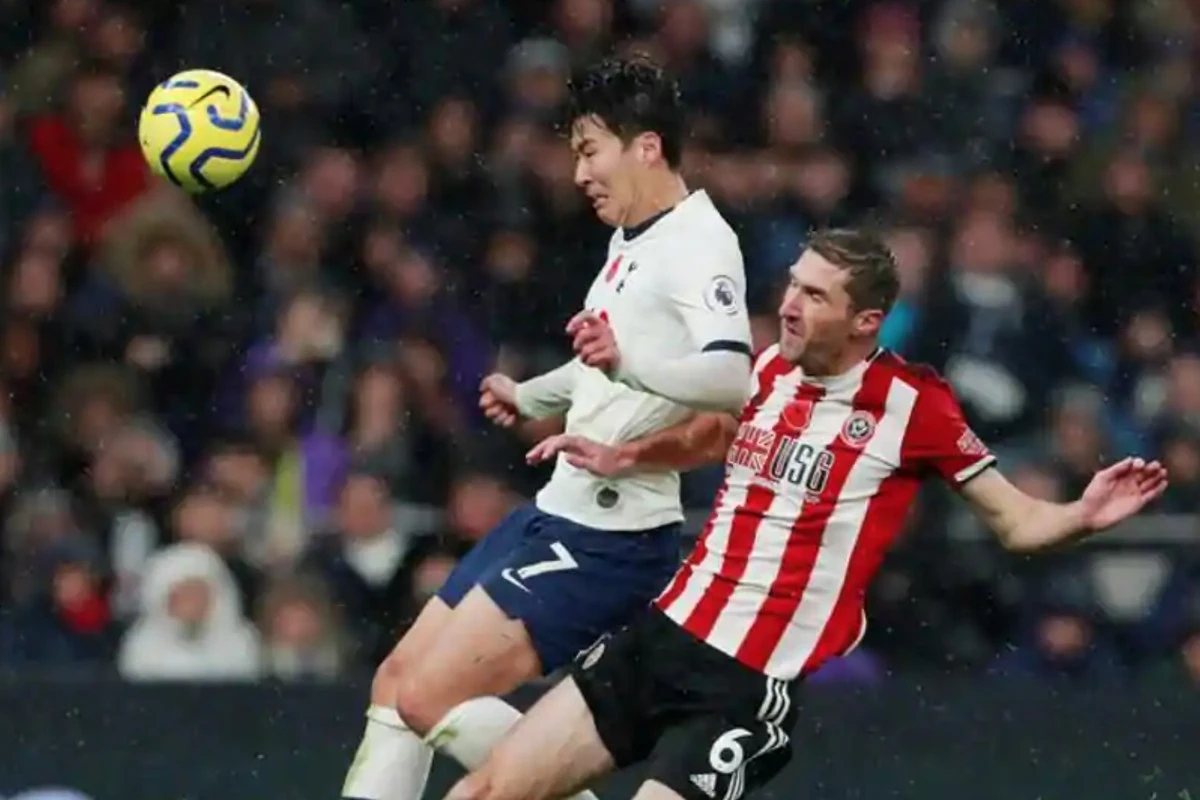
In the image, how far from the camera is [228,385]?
9180 mm

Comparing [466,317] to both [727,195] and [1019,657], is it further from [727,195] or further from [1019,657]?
[1019,657]

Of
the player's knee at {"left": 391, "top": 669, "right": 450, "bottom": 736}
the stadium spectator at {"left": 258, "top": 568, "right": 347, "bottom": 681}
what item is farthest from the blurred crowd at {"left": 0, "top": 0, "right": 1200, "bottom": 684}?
the player's knee at {"left": 391, "top": 669, "right": 450, "bottom": 736}

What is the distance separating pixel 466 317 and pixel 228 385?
797 millimetres

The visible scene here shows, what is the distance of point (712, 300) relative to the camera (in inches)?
240

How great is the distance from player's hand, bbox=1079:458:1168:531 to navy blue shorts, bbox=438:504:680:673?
1088 millimetres

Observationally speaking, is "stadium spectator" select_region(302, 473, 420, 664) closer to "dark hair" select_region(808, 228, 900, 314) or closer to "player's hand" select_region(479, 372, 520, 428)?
"player's hand" select_region(479, 372, 520, 428)

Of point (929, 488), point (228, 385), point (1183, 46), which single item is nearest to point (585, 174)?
point (929, 488)

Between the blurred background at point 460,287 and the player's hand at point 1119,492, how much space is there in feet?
7.58

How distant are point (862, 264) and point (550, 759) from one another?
121 centimetres

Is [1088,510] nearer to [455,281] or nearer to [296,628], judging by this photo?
[296,628]

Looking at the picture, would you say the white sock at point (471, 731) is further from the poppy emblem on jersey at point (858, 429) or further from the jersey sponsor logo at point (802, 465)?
the poppy emblem on jersey at point (858, 429)

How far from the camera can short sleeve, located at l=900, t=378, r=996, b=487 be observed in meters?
5.97

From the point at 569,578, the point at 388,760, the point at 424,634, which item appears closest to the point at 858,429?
the point at 569,578

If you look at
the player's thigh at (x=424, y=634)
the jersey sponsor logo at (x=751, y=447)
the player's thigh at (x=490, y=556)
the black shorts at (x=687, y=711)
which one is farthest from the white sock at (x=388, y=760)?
the jersey sponsor logo at (x=751, y=447)
